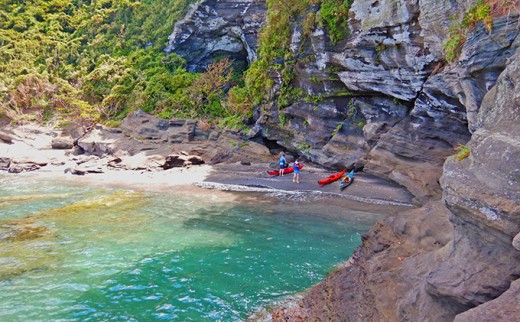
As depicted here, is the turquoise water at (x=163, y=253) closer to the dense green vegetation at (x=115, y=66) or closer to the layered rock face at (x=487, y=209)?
the layered rock face at (x=487, y=209)

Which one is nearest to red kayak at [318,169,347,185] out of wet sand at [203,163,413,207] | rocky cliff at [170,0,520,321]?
wet sand at [203,163,413,207]

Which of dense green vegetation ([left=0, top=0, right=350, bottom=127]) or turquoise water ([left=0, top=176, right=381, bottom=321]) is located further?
dense green vegetation ([left=0, top=0, right=350, bottom=127])

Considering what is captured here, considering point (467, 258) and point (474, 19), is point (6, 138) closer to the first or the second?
point (474, 19)

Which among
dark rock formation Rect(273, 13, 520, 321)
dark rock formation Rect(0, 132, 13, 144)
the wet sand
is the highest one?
dark rock formation Rect(273, 13, 520, 321)

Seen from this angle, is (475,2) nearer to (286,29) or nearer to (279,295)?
(279,295)

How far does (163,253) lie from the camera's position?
1172cm

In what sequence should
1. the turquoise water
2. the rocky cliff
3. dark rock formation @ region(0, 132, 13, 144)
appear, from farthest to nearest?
dark rock formation @ region(0, 132, 13, 144)
the turquoise water
the rocky cliff

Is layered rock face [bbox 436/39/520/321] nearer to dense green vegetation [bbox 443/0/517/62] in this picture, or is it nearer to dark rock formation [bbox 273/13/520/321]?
dark rock formation [bbox 273/13/520/321]

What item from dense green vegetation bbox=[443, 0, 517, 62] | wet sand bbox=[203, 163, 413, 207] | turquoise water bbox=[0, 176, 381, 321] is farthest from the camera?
wet sand bbox=[203, 163, 413, 207]

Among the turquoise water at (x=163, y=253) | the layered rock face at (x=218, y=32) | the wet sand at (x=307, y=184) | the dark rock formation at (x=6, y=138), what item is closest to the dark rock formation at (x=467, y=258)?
the turquoise water at (x=163, y=253)

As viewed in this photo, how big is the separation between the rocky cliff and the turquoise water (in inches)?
73.8

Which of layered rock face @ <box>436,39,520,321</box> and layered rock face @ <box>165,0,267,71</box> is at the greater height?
layered rock face @ <box>165,0,267,71</box>

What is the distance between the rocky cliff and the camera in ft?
17.9

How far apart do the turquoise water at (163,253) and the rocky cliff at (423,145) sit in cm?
188
